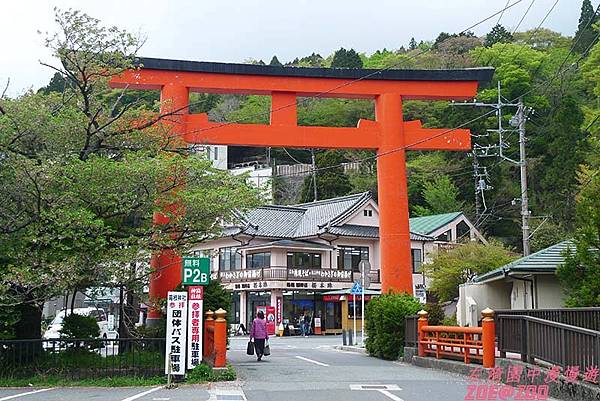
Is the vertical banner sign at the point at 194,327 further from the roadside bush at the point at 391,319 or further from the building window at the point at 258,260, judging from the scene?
the building window at the point at 258,260

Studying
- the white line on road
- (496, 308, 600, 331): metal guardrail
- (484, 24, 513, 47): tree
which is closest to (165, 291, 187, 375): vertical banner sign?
the white line on road

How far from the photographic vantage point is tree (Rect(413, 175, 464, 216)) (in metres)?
55.0

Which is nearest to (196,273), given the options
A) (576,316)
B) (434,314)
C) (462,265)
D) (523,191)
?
(576,316)

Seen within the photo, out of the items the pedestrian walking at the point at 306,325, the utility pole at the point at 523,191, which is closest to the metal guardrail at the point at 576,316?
the utility pole at the point at 523,191

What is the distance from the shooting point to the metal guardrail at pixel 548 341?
10625 mm

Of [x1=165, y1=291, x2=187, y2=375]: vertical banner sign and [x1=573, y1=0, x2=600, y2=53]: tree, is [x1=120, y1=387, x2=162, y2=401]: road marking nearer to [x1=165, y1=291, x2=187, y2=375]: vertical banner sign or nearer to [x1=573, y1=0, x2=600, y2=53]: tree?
[x1=165, y1=291, x2=187, y2=375]: vertical banner sign

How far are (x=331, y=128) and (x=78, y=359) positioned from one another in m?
9.59

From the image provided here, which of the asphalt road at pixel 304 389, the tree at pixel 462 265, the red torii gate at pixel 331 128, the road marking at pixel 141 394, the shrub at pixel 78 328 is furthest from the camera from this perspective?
the tree at pixel 462 265

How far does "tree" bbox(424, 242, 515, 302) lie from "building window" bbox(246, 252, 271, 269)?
16355mm

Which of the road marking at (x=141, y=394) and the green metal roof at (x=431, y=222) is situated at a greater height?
the green metal roof at (x=431, y=222)

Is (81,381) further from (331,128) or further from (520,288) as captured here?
(520,288)

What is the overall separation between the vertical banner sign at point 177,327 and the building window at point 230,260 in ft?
119

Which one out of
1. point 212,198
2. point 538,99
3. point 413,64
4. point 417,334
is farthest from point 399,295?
point 413,64

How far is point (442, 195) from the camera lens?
55156mm
